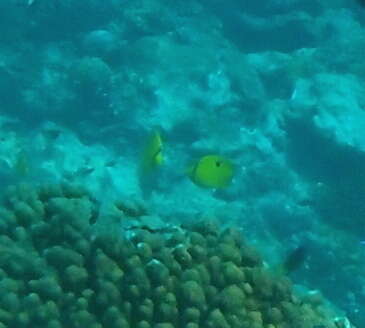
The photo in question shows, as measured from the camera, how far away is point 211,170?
581 cm

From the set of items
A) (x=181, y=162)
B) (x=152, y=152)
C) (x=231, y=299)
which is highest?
(x=231, y=299)

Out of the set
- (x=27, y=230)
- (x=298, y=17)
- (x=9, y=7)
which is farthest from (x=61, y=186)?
(x=298, y=17)

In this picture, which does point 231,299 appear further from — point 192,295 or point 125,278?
point 125,278

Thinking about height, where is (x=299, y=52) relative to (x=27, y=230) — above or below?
below

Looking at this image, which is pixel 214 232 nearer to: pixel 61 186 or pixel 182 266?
pixel 182 266

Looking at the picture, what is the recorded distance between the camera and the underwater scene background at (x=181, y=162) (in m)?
3.72

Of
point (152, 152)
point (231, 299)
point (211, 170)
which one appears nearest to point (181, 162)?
point (152, 152)

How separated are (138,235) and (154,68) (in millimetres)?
8570

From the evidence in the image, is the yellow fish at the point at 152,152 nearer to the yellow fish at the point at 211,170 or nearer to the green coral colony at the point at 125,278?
the yellow fish at the point at 211,170

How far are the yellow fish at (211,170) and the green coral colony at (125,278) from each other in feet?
5.03

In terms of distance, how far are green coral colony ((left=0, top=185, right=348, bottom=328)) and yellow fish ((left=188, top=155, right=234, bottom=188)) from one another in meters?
1.53

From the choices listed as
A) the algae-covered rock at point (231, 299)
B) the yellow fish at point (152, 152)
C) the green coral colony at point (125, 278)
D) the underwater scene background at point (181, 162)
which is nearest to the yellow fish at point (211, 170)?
the underwater scene background at point (181, 162)

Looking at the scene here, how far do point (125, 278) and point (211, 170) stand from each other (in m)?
2.31

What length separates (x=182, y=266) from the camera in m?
3.91
